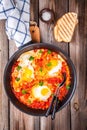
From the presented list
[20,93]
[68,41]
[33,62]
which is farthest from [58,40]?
[20,93]

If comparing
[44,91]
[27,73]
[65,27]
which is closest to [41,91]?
[44,91]

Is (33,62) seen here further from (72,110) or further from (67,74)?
(72,110)

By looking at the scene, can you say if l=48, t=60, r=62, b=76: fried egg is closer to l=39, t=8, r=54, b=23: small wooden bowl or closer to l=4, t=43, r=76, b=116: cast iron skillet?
l=4, t=43, r=76, b=116: cast iron skillet

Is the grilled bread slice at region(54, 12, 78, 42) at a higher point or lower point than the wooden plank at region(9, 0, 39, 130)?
higher

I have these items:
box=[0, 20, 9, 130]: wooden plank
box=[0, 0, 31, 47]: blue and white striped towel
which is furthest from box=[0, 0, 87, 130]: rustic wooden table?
box=[0, 0, 31, 47]: blue and white striped towel

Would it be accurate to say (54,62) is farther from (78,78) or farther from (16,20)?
(16,20)
